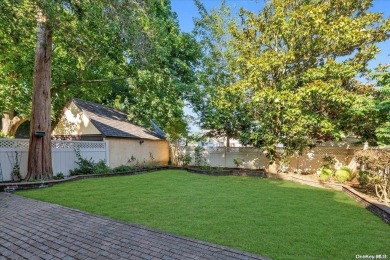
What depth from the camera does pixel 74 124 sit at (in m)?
14.4

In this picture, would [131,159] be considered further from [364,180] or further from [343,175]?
[364,180]

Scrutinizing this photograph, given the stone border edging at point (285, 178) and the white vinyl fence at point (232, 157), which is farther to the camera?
the white vinyl fence at point (232, 157)

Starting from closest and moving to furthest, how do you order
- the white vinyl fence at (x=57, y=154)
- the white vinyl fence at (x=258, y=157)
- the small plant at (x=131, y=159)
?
the white vinyl fence at (x=57, y=154) < the white vinyl fence at (x=258, y=157) < the small plant at (x=131, y=159)

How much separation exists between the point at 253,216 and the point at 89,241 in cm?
344

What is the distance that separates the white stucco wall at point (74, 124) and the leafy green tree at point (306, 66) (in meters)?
8.99

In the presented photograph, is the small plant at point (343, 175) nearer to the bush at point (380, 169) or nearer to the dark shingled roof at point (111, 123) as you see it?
the bush at point (380, 169)

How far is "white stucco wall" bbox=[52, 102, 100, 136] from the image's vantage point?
13.8 meters

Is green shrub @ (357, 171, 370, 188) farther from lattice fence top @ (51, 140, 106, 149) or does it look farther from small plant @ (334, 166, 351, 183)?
lattice fence top @ (51, 140, 106, 149)

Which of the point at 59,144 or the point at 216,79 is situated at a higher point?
the point at 216,79

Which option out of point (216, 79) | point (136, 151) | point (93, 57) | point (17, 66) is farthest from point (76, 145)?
point (216, 79)

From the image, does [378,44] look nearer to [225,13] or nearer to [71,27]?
[225,13]

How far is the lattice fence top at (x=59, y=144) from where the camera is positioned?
905 cm

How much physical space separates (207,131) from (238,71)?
524cm

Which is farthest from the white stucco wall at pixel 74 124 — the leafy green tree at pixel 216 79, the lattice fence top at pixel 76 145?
A: the leafy green tree at pixel 216 79
